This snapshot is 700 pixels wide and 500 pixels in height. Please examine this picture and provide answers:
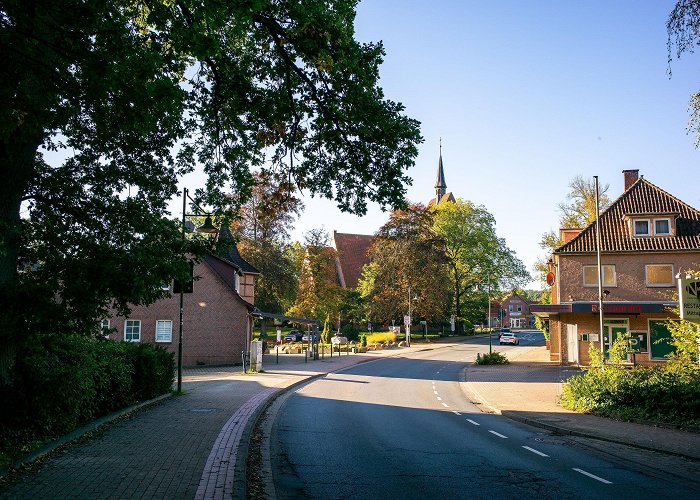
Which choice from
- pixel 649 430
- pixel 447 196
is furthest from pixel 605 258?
pixel 447 196

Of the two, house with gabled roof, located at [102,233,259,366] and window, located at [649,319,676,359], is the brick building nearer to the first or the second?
house with gabled roof, located at [102,233,259,366]

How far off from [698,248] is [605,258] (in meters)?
5.24

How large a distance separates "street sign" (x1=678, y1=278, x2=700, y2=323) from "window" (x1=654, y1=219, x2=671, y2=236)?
25427 millimetres

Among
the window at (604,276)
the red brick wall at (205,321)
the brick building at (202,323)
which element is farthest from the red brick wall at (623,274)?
the red brick wall at (205,321)

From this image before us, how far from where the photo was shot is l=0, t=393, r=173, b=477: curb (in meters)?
8.12

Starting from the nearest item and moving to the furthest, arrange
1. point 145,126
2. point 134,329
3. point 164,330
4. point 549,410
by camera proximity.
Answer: point 145,126
point 549,410
point 134,329
point 164,330

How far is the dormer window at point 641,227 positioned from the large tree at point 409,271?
2816 cm

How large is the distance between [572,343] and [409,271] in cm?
2763

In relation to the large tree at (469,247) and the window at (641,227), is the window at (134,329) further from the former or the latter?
the large tree at (469,247)

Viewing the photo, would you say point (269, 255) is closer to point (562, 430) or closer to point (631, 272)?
point (631, 272)

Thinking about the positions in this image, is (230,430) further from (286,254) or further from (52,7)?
(286,254)

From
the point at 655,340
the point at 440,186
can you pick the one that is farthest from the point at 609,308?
the point at 440,186

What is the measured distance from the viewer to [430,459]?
10.2m

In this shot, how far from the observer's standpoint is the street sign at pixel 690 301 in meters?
12.9
